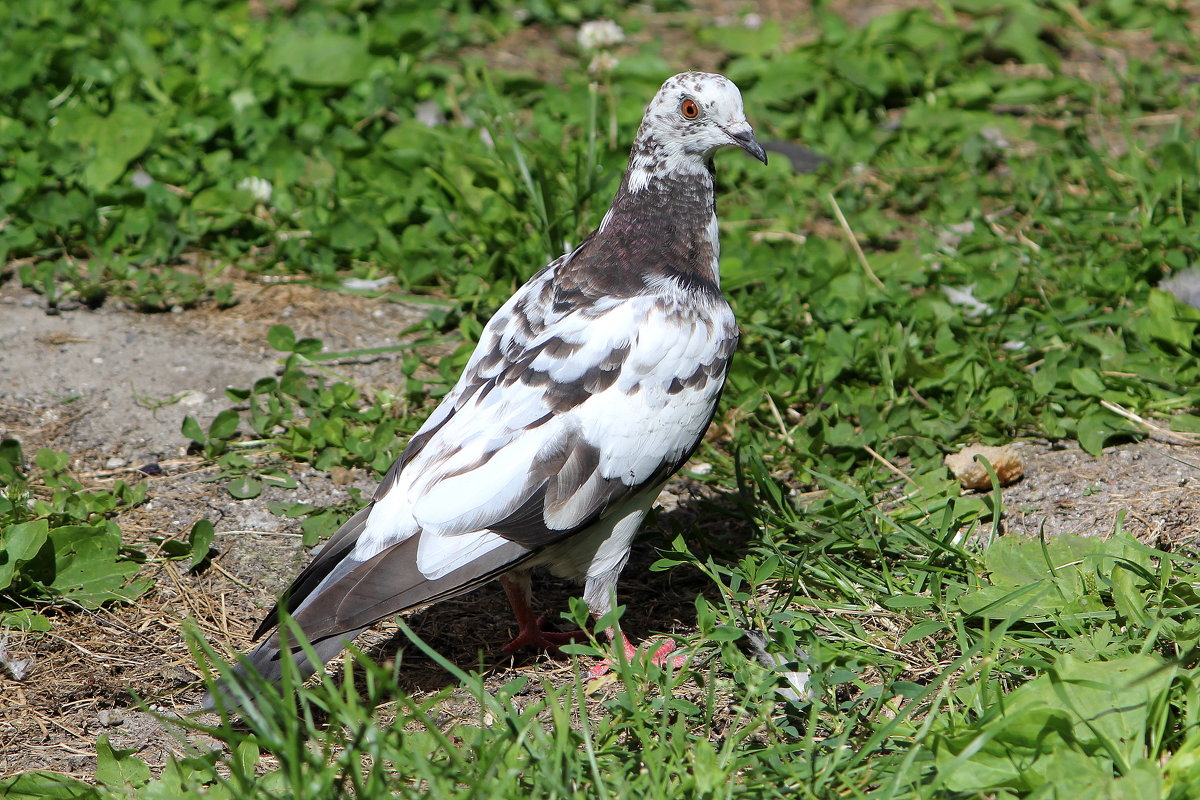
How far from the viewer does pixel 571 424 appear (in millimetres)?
3180

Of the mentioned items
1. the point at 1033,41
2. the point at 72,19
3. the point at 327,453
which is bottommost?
the point at 327,453

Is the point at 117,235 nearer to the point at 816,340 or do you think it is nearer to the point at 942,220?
the point at 816,340

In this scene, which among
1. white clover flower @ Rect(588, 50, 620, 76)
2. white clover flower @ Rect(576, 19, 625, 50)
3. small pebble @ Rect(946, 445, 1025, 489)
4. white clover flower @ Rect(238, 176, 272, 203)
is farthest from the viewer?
white clover flower @ Rect(576, 19, 625, 50)

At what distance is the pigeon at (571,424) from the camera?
9.84ft

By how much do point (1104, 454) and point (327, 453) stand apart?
109 inches

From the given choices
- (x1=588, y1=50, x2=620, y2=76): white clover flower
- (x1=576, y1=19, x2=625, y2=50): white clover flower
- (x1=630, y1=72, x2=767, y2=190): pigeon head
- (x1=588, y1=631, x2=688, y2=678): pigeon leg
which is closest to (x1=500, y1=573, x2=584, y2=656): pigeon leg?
(x1=588, y1=631, x2=688, y2=678): pigeon leg

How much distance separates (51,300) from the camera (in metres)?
4.85

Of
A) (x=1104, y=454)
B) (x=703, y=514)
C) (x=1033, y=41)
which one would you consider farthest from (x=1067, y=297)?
(x=1033, y=41)

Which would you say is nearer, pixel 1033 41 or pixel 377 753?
pixel 377 753

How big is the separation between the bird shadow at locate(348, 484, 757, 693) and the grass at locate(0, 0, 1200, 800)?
81 millimetres

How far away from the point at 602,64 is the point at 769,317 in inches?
93.2

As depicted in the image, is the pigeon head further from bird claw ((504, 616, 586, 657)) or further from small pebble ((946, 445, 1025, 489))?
bird claw ((504, 616, 586, 657))

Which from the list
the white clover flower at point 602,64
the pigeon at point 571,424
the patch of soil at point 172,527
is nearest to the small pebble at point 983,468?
the patch of soil at point 172,527

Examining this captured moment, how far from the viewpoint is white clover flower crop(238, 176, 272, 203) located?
5398 mm
